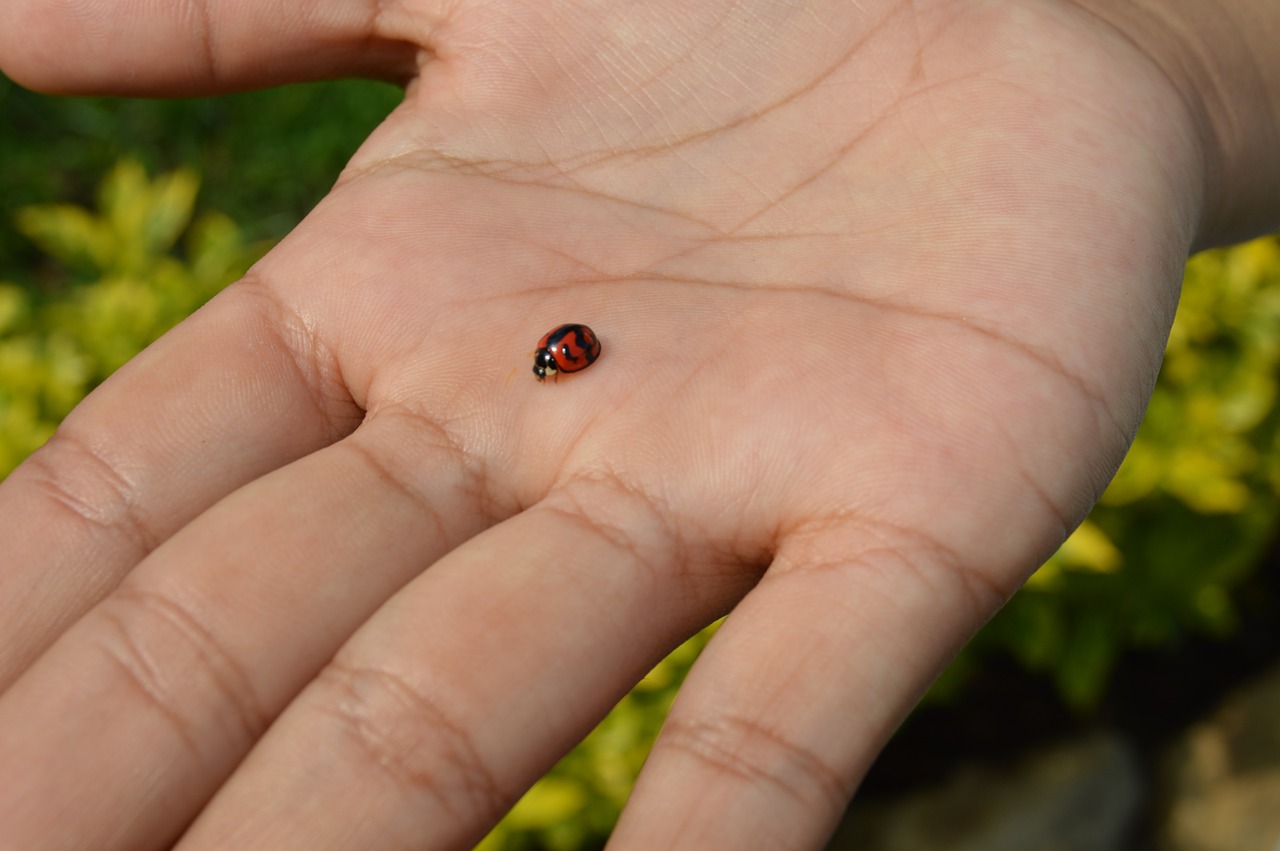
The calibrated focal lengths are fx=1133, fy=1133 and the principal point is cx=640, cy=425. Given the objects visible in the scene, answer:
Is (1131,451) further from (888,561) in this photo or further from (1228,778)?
(888,561)

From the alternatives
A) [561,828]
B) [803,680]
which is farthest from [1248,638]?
[803,680]

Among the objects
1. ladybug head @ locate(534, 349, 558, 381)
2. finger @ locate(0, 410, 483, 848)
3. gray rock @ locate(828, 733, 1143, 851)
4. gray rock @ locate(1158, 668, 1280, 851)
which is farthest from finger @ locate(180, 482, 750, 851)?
gray rock @ locate(1158, 668, 1280, 851)

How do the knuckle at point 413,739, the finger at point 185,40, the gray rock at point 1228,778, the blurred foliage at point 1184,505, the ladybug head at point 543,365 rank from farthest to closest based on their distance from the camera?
the gray rock at point 1228,778
the blurred foliage at point 1184,505
the finger at point 185,40
the ladybug head at point 543,365
the knuckle at point 413,739

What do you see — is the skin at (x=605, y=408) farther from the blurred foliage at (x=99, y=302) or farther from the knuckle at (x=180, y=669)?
the blurred foliage at (x=99, y=302)

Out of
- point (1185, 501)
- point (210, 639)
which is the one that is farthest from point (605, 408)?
point (1185, 501)

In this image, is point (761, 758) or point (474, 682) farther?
point (474, 682)

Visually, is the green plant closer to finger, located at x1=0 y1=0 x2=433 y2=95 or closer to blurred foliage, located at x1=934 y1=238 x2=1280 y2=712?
blurred foliage, located at x1=934 y1=238 x2=1280 y2=712

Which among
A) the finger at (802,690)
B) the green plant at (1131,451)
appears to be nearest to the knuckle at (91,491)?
the finger at (802,690)
